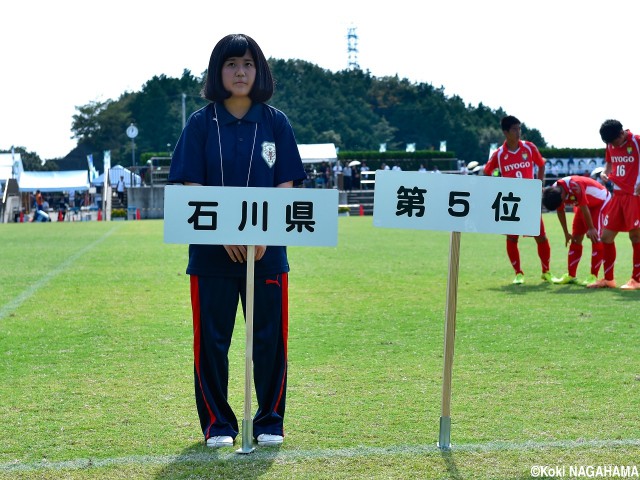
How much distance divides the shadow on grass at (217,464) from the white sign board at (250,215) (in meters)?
0.99

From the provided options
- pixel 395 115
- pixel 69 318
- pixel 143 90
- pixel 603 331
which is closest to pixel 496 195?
pixel 603 331

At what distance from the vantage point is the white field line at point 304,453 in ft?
14.9

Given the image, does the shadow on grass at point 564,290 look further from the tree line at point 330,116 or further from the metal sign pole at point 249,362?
the tree line at point 330,116

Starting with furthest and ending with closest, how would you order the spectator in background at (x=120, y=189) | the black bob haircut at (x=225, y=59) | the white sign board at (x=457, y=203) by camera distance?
the spectator in background at (x=120, y=189)
the black bob haircut at (x=225, y=59)
the white sign board at (x=457, y=203)

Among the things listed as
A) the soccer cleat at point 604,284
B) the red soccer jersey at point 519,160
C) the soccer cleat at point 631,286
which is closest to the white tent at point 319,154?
the red soccer jersey at point 519,160

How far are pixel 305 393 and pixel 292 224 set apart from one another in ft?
5.61

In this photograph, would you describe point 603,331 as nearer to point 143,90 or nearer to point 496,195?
point 496,195

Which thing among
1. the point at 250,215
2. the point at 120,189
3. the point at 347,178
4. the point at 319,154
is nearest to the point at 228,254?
the point at 250,215

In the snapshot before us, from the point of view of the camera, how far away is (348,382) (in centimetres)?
645

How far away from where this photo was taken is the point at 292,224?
15.6ft

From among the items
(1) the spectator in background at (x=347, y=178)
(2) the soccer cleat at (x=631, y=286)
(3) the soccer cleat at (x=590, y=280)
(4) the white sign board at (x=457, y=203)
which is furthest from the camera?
(1) the spectator in background at (x=347, y=178)

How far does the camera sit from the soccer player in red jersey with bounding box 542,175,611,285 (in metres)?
12.3

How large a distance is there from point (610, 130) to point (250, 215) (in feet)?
27.3

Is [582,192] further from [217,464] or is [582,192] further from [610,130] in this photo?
[217,464]
